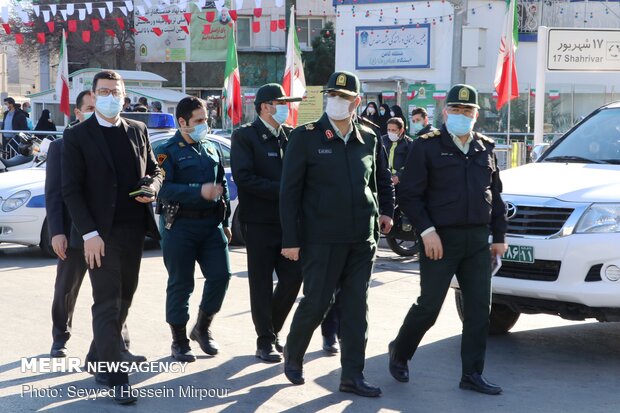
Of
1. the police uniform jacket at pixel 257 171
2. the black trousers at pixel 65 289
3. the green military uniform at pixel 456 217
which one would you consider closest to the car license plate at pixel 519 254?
the green military uniform at pixel 456 217

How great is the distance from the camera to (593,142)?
8.10 meters

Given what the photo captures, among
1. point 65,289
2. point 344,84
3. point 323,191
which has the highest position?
point 344,84

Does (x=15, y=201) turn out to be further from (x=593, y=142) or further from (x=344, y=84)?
(x=593, y=142)

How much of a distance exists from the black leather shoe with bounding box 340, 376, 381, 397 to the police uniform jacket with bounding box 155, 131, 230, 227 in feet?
5.24

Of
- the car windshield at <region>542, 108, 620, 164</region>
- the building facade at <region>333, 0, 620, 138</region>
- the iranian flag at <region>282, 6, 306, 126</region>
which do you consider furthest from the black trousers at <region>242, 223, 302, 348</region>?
the building facade at <region>333, 0, 620, 138</region>

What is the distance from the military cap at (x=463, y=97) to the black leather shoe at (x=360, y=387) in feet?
6.08

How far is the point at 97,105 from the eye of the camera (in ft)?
19.9

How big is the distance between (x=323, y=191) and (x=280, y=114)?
1267 millimetres

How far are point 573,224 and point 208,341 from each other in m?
2.71

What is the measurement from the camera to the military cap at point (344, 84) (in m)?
6.16

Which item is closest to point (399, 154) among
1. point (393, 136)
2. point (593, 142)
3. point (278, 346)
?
point (393, 136)

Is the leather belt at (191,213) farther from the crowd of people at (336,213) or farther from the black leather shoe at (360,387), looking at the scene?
the black leather shoe at (360,387)

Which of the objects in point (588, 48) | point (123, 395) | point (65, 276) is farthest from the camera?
point (588, 48)

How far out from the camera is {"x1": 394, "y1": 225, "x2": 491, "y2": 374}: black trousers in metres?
6.20
